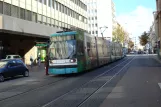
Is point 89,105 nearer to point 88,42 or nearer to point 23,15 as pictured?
point 88,42

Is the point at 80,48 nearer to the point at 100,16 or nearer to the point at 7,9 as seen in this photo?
the point at 7,9

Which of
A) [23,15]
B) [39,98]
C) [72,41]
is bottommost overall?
[39,98]

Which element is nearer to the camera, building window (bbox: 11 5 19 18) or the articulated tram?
the articulated tram

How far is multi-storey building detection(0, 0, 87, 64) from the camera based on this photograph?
31.8m

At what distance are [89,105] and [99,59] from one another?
62.1ft

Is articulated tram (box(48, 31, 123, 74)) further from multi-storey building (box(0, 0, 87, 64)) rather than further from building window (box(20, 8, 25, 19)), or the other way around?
building window (box(20, 8, 25, 19))

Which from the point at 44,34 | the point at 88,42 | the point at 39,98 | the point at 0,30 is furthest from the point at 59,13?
the point at 39,98

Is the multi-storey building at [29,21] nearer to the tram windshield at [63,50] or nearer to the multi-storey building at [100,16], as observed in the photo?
the tram windshield at [63,50]

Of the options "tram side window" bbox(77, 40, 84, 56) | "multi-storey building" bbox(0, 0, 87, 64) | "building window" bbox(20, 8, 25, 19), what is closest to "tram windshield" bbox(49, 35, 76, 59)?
"tram side window" bbox(77, 40, 84, 56)

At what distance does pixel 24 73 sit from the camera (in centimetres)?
2169

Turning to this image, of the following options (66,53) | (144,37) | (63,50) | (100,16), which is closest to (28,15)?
(63,50)

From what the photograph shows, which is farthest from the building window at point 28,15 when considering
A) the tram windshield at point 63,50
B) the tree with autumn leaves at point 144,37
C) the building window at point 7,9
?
the tree with autumn leaves at point 144,37

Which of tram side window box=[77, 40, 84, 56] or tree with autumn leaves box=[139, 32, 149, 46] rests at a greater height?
tree with autumn leaves box=[139, 32, 149, 46]

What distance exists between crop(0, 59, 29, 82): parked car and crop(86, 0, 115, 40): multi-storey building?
97.7 metres
